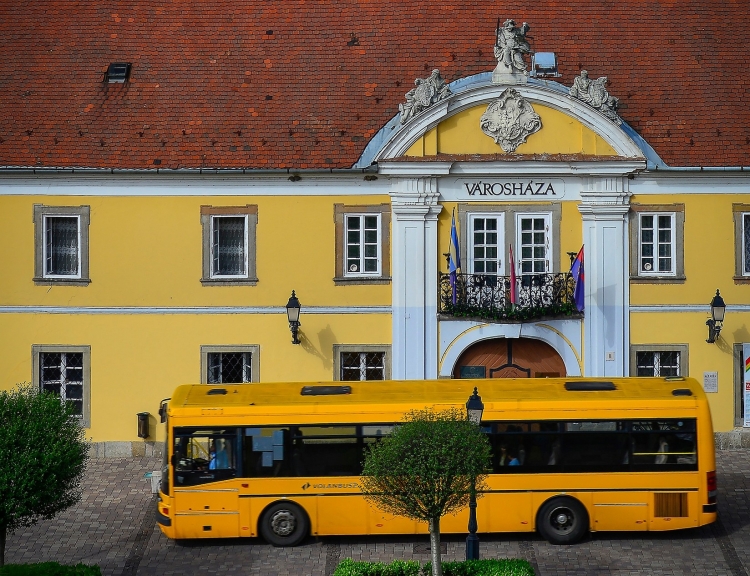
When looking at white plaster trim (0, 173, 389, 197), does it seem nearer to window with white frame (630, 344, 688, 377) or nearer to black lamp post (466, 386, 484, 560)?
window with white frame (630, 344, 688, 377)

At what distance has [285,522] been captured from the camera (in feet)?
77.2

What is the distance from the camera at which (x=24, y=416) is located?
20.5 metres

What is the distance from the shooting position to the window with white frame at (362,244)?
30.5 m

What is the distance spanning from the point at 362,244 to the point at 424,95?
3776mm

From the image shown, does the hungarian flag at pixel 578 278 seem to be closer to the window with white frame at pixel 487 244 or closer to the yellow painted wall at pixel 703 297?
the yellow painted wall at pixel 703 297

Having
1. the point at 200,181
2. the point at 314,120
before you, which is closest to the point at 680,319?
the point at 314,120

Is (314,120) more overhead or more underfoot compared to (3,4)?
more underfoot

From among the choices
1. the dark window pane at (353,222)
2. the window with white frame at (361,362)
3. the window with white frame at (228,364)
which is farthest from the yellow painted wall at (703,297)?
the window with white frame at (228,364)

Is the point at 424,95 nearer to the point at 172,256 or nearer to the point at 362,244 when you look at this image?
the point at 362,244

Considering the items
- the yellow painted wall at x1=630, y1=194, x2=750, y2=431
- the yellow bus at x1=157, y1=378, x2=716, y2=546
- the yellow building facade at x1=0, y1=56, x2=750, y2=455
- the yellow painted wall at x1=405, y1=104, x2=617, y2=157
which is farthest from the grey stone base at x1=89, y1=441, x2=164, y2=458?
the yellow painted wall at x1=630, y1=194, x2=750, y2=431

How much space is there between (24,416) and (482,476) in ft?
25.1

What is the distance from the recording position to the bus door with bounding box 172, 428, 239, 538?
23.3 metres

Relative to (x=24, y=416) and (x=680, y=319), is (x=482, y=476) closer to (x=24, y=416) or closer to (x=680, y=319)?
(x=24, y=416)

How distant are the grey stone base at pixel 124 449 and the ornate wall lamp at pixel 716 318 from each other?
13.2 m
